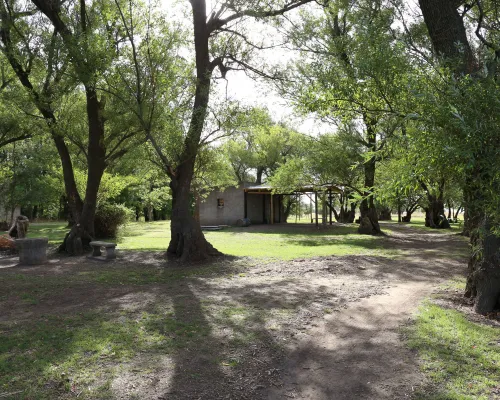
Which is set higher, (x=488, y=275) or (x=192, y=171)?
(x=192, y=171)

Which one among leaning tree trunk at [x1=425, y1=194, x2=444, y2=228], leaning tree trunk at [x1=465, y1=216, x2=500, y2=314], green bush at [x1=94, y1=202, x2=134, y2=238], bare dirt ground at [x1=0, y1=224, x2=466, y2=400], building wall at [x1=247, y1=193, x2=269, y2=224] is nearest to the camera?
bare dirt ground at [x1=0, y1=224, x2=466, y2=400]

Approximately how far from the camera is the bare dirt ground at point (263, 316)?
4.13m

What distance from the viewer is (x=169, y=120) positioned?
472 inches

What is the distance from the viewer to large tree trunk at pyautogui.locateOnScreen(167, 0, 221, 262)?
40.1ft

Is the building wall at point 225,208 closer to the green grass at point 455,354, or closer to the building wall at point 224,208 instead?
the building wall at point 224,208

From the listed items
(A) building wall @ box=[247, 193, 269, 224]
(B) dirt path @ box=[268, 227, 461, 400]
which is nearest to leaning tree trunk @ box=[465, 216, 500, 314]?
(B) dirt path @ box=[268, 227, 461, 400]

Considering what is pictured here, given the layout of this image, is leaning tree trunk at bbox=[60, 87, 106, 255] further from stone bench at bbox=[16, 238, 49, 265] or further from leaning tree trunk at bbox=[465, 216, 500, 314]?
leaning tree trunk at bbox=[465, 216, 500, 314]

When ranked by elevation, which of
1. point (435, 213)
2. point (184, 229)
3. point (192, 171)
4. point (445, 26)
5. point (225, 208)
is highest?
point (445, 26)

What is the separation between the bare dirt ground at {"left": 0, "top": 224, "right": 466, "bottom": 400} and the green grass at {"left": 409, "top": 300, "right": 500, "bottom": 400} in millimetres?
217

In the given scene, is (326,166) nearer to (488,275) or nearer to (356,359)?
(488,275)

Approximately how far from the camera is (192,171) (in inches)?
506

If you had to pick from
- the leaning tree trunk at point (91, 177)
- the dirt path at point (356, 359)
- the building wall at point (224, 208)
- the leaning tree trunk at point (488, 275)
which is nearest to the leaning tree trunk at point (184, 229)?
the leaning tree trunk at point (91, 177)

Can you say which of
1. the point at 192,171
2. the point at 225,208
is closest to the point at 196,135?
the point at 192,171

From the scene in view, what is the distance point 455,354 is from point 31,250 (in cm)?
1178
